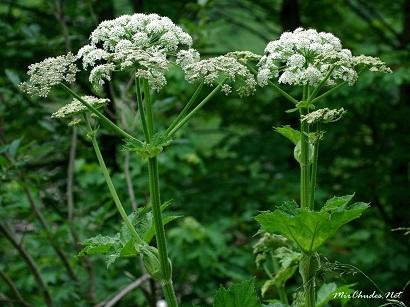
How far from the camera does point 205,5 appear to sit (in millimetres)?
4793

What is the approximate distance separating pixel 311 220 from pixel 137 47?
66 cm

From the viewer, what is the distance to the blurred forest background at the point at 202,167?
4.47 meters

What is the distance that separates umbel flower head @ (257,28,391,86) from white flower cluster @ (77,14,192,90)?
0.26 m

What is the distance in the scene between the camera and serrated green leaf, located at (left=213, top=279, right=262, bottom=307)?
2014 millimetres

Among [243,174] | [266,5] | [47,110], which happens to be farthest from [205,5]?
[266,5]

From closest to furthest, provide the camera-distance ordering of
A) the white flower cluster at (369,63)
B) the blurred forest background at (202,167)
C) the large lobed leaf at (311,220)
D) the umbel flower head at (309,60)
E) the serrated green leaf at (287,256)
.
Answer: the large lobed leaf at (311,220) < the umbel flower head at (309,60) < the white flower cluster at (369,63) < the serrated green leaf at (287,256) < the blurred forest background at (202,167)

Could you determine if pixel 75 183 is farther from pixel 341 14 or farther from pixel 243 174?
pixel 341 14

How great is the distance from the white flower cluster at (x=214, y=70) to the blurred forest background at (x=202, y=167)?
187 cm

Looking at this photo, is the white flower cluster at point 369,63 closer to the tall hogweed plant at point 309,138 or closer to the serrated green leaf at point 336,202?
the tall hogweed plant at point 309,138

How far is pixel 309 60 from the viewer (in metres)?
2.09

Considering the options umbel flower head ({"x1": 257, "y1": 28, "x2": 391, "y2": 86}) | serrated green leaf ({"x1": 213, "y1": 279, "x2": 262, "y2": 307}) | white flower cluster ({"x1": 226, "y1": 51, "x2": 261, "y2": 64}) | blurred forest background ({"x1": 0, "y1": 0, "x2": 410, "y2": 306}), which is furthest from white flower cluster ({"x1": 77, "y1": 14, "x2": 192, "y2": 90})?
blurred forest background ({"x1": 0, "y1": 0, "x2": 410, "y2": 306})

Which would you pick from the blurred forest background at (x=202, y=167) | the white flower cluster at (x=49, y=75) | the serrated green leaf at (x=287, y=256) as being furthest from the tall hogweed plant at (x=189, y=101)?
the blurred forest background at (x=202, y=167)

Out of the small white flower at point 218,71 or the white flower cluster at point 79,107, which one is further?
the white flower cluster at point 79,107

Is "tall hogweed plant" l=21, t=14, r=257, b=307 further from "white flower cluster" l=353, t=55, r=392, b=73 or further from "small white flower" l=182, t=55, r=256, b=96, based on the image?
"white flower cluster" l=353, t=55, r=392, b=73
